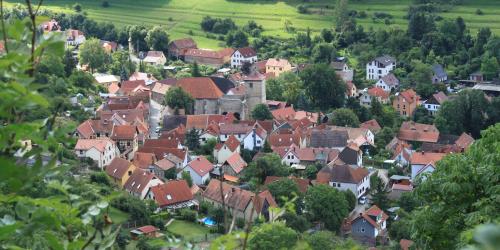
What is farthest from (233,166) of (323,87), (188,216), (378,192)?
(323,87)

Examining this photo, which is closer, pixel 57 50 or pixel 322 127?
pixel 57 50

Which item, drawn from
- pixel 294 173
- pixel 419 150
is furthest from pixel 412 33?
pixel 294 173

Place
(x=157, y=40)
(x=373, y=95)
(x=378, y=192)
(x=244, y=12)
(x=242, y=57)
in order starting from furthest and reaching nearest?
(x=244, y=12) → (x=157, y=40) → (x=242, y=57) → (x=373, y=95) → (x=378, y=192)

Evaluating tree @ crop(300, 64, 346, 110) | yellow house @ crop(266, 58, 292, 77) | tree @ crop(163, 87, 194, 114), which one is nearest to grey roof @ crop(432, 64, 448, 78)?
tree @ crop(300, 64, 346, 110)

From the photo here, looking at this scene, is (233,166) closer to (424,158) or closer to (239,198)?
(239,198)

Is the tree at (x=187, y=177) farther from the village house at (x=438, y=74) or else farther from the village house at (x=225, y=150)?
the village house at (x=438, y=74)

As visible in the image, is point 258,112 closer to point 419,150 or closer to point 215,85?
point 215,85
